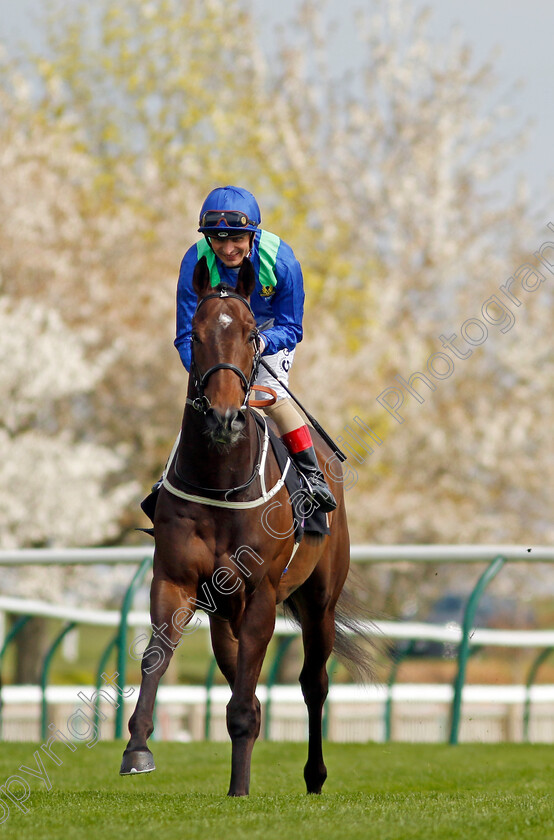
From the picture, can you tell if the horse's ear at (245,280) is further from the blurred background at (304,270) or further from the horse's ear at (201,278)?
the blurred background at (304,270)

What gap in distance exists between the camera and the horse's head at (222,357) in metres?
4.19

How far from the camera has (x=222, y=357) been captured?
4.29m

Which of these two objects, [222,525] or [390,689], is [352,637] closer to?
[222,525]

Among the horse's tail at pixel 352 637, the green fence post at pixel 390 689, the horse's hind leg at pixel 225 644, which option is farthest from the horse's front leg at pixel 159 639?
the green fence post at pixel 390 689

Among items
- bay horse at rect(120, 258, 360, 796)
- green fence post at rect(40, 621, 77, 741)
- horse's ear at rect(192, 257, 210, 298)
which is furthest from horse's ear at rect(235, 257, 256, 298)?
green fence post at rect(40, 621, 77, 741)

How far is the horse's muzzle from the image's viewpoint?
13.6 feet

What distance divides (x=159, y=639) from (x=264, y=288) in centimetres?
164

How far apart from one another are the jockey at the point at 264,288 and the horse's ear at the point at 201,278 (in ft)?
0.29

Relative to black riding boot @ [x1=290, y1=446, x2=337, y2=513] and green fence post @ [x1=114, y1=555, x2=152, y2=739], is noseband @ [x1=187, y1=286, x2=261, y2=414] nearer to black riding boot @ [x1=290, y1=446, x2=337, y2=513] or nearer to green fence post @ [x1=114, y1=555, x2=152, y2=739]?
black riding boot @ [x1=290, y1=446, x2=337, y2=513]

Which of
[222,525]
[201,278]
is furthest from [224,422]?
[201,278]

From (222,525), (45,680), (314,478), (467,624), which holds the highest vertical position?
(314,478)

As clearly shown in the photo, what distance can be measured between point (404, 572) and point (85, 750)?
12508 millimetres

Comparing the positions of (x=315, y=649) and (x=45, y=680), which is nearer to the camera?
(x=315, y=649)

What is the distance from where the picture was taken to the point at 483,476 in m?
19.9
